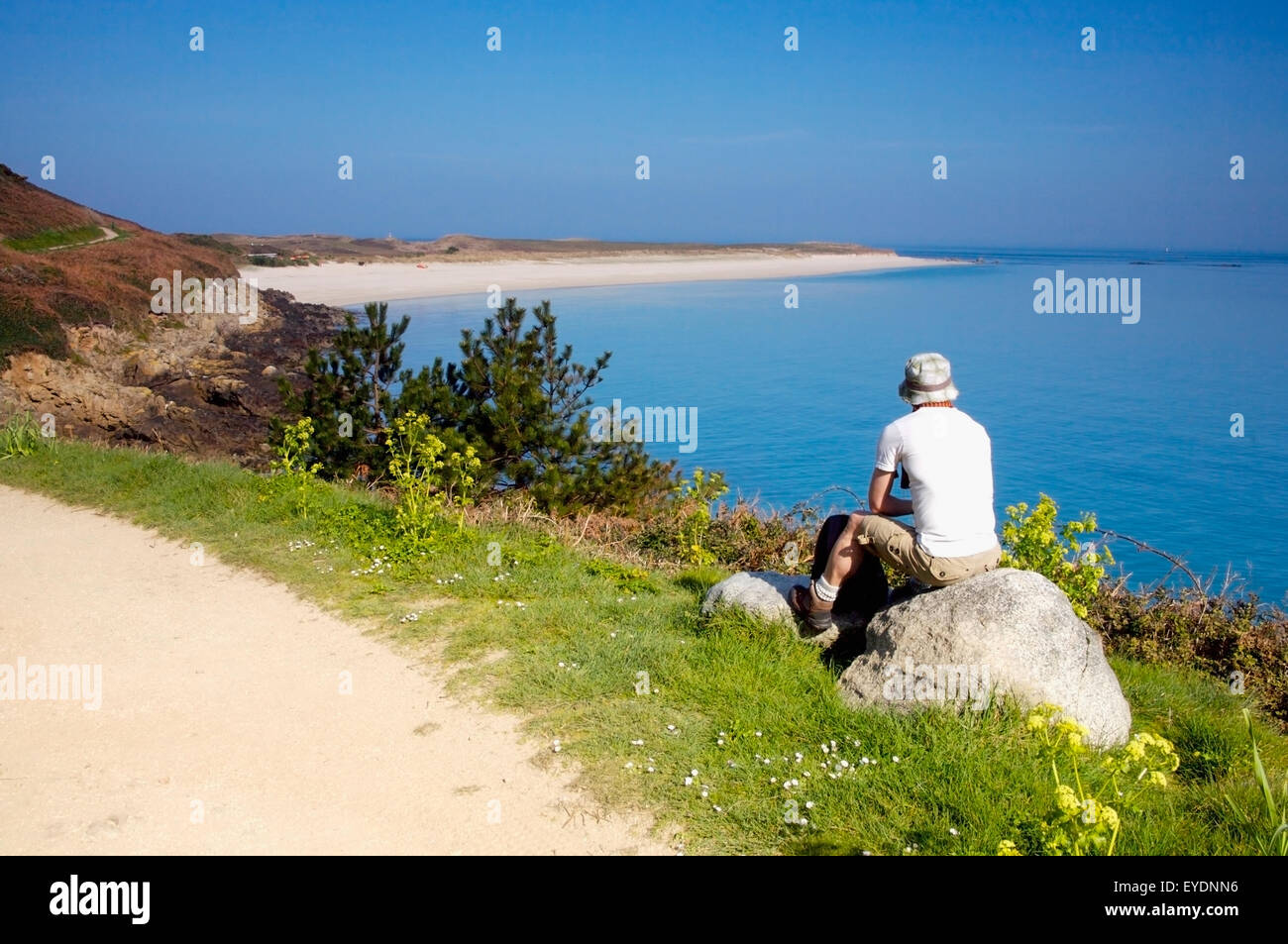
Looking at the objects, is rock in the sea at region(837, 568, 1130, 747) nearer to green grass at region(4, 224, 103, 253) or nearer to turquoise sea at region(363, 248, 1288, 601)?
turquoise sea at region(363, 248, 1288, 601)

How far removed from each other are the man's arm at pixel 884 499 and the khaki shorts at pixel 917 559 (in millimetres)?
97

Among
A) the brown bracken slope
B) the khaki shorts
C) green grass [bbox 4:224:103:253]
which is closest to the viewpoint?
the khaki shorts

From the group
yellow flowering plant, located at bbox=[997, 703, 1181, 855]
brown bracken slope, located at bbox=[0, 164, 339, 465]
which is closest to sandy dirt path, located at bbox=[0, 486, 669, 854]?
yellow flowering plant, located at bbox=[997, 703, 1181, 855]

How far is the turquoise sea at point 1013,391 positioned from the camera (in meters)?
18.4

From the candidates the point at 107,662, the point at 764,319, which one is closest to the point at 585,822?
the point at 107,662

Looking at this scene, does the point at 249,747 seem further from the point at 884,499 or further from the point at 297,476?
the point at 297,476

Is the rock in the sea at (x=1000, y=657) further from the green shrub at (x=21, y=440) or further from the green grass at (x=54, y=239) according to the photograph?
the green grass at (x=54, y=239)

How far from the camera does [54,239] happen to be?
31734 mm

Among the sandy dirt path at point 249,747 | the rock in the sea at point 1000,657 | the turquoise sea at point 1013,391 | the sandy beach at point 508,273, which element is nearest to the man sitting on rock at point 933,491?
the rock in the sea at point 1000,657

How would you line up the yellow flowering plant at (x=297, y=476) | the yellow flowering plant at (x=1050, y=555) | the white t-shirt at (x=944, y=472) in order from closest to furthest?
1. the white t-shirt at (x=944, y=472)
2. the yellow flowering plant at (x=1050, y=555)
3. the yellow flowering plant at (x=297, y=476)

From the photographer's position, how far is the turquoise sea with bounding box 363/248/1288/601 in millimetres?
18406

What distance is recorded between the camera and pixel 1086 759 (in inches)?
185

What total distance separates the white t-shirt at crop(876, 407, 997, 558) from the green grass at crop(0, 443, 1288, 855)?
1002 mm

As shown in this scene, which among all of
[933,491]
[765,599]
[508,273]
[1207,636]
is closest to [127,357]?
[765,599]
